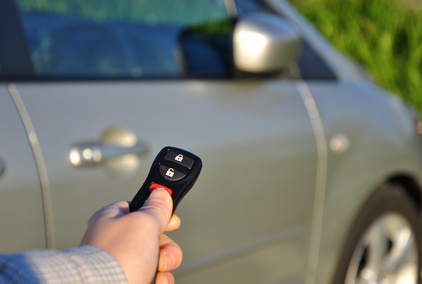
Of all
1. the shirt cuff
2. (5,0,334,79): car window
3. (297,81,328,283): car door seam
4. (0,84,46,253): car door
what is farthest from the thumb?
(297,81,328,283): car door seam

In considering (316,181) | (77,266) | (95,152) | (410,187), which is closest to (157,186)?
(77,266)

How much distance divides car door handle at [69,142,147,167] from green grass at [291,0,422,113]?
4.76m

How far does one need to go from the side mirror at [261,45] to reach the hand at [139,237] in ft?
4.76

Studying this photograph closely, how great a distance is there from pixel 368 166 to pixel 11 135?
1.64 metres

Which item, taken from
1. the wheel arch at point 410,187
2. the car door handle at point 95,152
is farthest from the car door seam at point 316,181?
the car door handle at point 95,152

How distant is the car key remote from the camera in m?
1.01

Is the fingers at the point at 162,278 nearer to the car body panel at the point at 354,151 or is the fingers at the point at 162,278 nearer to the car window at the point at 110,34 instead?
the car window at the point at 110,34

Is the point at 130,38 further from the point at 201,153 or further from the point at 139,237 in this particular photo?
the point at 139,237

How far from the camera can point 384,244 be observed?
3.03 m

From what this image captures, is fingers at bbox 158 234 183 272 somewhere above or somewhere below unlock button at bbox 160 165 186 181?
below

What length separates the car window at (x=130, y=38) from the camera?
6.72 feet

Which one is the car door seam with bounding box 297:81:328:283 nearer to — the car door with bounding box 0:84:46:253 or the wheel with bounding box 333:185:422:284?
the wheel with bounding box 333:185:422:284

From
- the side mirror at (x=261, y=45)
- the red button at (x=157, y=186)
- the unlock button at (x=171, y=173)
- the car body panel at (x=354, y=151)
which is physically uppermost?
the side mirror at (x=261, y=45)

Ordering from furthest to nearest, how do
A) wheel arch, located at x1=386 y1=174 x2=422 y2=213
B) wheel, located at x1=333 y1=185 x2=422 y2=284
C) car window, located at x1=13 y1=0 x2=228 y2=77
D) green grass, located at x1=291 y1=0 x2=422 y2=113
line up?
green grass, located at x1=291 y1=0 x2=422 y2=113
wheel arch, located at x1=386 y1=174 x2=422 y2=213
wheel, located at x1=333 y1=185 x2=422 y2=284
car window, located at x1=13 y1=0 x2=228 y2=77
